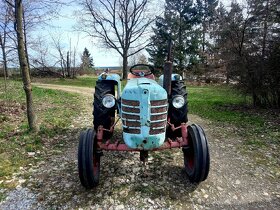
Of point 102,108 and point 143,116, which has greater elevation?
point 143,116

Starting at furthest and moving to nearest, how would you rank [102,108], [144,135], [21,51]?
[21,51]
[102,108]
[144,135]

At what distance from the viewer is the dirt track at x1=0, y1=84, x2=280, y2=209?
9.89ft

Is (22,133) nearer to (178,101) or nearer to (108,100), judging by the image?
(108,100)

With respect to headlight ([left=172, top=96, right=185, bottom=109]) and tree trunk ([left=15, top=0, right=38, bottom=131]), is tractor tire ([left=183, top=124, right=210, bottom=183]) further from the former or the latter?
tree trunk ([left=15, top=0, right=38, bottom=131])

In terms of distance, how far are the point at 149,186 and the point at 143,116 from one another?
3.44ft

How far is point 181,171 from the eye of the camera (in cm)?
381

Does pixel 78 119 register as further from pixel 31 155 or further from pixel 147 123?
pixel 147 123

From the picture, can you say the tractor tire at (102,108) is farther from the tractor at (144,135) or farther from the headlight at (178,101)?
the headlight at (178,101)

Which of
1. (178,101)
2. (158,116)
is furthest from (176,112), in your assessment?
(158,116)

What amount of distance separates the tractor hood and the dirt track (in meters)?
0.70

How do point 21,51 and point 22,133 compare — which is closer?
point 21,51

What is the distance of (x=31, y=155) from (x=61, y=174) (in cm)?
102

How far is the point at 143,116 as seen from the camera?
3037 millimetres

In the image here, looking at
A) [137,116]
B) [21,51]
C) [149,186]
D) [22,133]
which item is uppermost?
[21,51]
